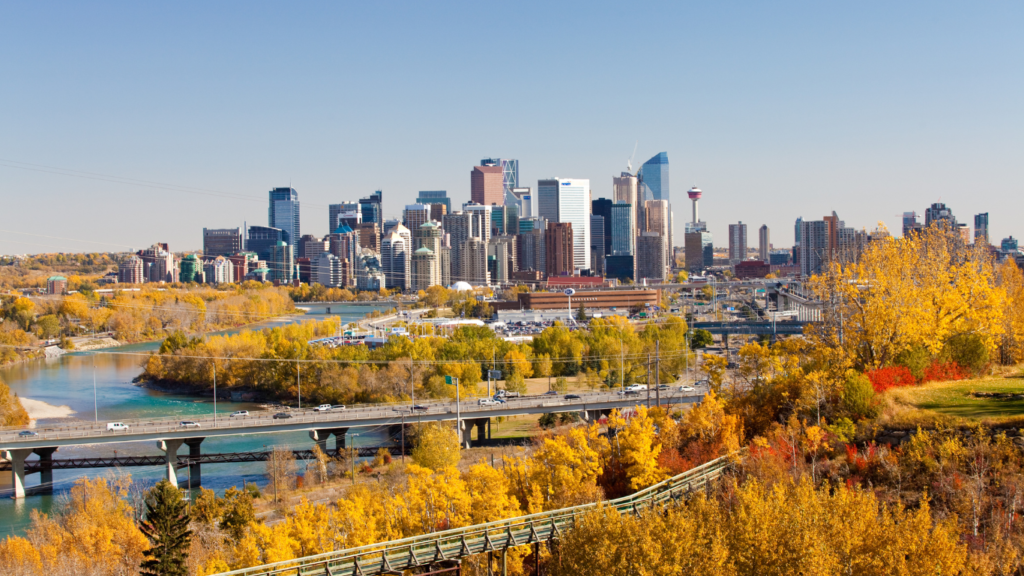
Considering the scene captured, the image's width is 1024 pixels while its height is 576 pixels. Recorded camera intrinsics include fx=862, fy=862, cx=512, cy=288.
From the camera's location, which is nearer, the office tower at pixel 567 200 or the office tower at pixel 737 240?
the office tower at pixel 567 200

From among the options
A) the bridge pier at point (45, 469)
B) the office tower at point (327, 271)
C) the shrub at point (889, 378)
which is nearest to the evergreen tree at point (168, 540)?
the shrub at point (889, 378)

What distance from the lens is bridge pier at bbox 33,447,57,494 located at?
21906mm

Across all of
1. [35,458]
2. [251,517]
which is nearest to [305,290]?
[35,458]

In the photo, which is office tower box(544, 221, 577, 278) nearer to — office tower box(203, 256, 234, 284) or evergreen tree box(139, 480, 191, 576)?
office tower box(203, 256, 234, 284)

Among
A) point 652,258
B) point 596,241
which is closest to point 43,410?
point 652,258

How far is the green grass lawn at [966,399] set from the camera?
1207cm

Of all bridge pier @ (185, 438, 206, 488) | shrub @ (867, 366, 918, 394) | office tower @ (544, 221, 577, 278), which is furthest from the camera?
office tower @ (544, 221, 577, 278)

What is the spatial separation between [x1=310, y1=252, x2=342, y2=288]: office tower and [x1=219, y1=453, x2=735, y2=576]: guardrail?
4278 inches

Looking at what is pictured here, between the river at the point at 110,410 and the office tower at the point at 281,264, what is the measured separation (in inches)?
3031

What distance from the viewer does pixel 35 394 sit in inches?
1340

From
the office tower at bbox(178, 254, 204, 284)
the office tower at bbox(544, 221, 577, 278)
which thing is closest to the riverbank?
the office tower at bbox(178, 254, 204, 284)

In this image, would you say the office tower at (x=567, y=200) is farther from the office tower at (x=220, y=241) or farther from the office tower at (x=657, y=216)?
the office tower at (x=220, y=241)

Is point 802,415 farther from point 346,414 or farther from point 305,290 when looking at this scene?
point 305,290

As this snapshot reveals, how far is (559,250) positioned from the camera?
377 feet
